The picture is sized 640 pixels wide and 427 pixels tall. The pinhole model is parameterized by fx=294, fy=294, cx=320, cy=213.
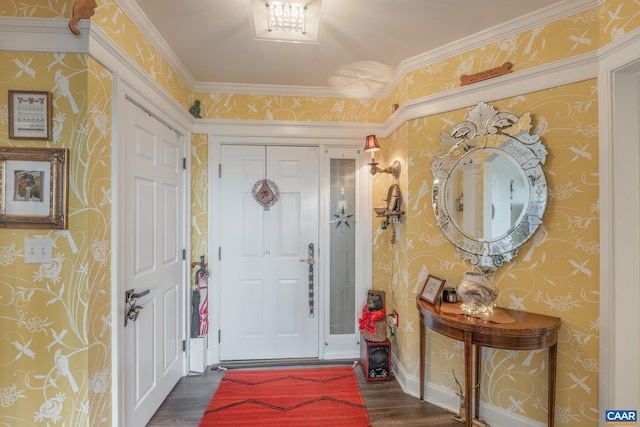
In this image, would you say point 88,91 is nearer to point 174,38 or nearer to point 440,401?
point 174,38

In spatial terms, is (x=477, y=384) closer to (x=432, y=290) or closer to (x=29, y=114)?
(x=432, y=290)

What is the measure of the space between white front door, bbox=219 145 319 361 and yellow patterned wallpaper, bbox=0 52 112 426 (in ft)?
4.39

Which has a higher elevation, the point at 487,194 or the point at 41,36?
the point at 41,36

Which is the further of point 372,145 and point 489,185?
point 372,145

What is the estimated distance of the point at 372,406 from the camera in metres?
2.11

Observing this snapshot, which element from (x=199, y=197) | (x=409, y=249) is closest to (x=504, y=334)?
(x=409, y=249)

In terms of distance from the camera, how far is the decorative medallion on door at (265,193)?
2.71 metres

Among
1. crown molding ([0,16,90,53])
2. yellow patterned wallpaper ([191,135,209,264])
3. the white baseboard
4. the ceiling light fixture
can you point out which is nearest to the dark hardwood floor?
the white baseboard

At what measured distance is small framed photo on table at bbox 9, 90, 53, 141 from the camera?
1339mm

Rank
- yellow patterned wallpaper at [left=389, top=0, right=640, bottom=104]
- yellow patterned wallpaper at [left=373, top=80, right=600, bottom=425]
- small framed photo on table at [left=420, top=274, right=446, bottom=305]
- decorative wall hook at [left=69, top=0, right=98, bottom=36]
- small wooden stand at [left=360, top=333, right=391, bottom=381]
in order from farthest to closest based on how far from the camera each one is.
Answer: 1. small wooden stand at [left=360, top=333, right=391, bottom=381]
2. small framed photo on table at [left=420, top=274, right=446, bottom=305]
3. yellow patterned wallpaper at [left=373, top=80, right=600, bottom=425]
4. yellow patterned wallpaper at [left=389, top=0, right=640, bottom=104]
5. decorative wall hook at [left=69, top=0, right=98, bottom=36]

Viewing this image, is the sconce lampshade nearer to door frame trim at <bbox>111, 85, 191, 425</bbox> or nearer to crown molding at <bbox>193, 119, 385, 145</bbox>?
crown molding at <bbox>193, 119, 385, 145</bbox>

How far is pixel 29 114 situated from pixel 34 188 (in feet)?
1.11

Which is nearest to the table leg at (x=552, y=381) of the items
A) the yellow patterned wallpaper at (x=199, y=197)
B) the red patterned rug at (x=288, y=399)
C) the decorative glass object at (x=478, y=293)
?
the decorative glass object at (x=478, y=293)

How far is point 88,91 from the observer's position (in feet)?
4.48
